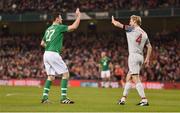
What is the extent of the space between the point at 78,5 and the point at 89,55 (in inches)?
195

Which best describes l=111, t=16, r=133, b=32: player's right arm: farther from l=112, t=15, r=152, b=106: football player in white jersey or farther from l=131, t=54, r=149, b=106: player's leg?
l=131, t=54, r=149, b=106: player's leg

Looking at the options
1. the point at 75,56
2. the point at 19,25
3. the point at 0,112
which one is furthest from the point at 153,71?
the point at 0,112

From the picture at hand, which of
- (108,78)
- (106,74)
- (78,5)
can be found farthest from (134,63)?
(78,5)

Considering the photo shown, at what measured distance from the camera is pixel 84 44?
151 feet

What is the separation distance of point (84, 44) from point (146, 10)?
23.8ft

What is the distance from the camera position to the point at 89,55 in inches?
1690

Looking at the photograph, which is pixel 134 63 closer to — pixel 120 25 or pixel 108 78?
pixel 120 25

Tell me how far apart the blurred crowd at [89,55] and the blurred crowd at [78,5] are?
269 cm

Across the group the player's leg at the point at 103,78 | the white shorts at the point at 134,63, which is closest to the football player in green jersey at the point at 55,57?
the white shorts at the point at 134,63

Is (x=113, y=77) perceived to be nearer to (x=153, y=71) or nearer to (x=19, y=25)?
(x=153, y=71)

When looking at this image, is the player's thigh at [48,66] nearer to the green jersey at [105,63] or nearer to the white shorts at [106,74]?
the green jersey at [105,63]

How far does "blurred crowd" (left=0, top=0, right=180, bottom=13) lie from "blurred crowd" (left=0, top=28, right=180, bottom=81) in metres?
2.69

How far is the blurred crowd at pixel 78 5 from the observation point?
41594 mm

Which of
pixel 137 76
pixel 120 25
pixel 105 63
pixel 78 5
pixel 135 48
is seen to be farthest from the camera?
pixel 78 5
